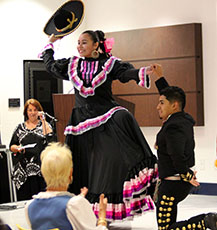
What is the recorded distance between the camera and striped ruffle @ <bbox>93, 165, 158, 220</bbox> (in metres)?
4.18

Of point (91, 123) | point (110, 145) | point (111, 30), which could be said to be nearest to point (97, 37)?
point (91, 123)

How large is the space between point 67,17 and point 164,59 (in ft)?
9.58

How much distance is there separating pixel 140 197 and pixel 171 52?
11.2ft

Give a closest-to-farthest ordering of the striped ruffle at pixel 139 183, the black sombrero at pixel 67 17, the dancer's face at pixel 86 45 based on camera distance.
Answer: the striped ruffle at pixel 139 183 < the dancer's face at pixel 86 45 < the black sombrero at pixel 67 17

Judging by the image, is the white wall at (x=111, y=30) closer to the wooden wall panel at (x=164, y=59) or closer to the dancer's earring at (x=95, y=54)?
the wooden wall panel at (x=164, y=59)

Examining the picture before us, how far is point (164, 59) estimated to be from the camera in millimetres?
7332

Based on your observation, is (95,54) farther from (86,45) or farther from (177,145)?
(177,145)

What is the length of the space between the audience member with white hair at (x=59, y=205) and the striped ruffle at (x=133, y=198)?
1.80 metres

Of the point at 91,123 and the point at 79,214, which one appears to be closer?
the point at 79,214

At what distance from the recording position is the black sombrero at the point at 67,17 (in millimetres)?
4582

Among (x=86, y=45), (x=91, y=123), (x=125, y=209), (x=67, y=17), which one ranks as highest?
(x=67, y=17)

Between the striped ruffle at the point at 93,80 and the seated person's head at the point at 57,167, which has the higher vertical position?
the striped ruffle at the point at 93,80

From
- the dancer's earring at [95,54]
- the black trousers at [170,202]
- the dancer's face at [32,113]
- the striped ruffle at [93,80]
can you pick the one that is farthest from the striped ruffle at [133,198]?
the dancer's face at [32,113]

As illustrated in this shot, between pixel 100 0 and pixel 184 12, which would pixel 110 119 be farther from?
pixel 100 0
